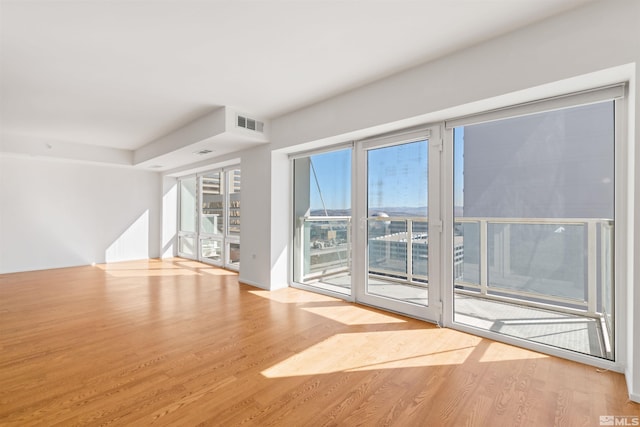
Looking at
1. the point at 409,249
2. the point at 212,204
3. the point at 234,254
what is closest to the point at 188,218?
the point at 212,204

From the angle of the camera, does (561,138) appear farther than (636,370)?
Yes

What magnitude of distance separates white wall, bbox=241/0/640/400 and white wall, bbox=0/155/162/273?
580 cm

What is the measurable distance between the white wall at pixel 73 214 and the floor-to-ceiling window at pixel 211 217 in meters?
0.75

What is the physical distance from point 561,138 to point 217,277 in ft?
17.5

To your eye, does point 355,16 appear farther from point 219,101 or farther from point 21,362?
point 21,362

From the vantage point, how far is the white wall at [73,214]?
5.95m

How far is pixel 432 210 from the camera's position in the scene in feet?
10.6

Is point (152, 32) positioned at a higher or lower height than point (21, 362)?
higher

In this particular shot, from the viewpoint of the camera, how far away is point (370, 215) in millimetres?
3877

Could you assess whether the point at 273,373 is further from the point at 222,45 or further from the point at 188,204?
the point at 188,204

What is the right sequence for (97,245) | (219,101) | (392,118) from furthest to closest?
(97,245), (219,101), (392,118)

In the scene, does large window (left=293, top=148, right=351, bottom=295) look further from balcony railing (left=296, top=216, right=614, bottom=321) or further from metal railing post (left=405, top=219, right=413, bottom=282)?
metal railing post (left=405, top=219, right=413, bottom=282)

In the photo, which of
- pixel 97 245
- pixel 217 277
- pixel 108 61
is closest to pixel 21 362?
pixel 108 61

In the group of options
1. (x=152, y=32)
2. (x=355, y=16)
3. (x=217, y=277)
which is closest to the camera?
(x=355, y=16)
